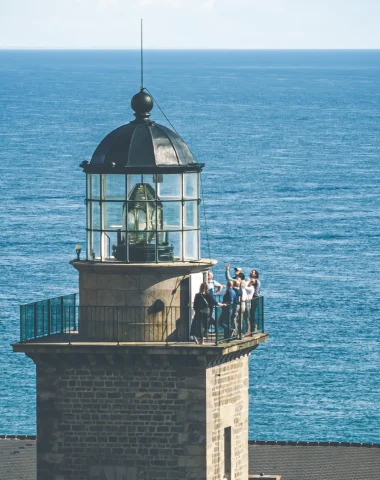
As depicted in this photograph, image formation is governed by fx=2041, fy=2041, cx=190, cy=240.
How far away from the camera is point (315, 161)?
169 meters

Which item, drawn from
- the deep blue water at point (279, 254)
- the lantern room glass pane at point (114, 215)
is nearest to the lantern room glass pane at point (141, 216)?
the lantern room glass pane at point (114, 215)

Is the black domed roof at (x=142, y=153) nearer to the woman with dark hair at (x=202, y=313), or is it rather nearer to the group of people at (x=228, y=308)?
the group of people at (x=228, y=308)

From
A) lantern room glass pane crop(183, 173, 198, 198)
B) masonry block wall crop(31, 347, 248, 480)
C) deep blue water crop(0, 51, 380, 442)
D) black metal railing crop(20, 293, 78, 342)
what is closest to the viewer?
masonry block wall crop(31, 347, 248, 480)

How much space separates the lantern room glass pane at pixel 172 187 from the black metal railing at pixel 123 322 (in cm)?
136

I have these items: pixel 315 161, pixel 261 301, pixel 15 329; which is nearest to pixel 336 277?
pixel 15 329

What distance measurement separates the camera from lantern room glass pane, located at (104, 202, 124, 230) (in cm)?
2559

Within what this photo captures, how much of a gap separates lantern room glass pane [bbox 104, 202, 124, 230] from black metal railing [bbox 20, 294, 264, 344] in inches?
40.4

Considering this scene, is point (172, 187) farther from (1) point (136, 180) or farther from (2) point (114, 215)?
(2) point (114, 215)

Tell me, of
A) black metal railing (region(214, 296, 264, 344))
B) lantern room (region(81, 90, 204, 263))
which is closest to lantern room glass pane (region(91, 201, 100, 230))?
lantern room (region(81, 90, 204, 263))

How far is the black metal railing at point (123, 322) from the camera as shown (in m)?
25.5

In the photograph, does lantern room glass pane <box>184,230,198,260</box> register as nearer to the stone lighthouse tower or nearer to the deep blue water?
the stone lighthouse tower

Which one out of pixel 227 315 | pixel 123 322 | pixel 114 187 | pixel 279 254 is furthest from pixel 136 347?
pixel 279 254

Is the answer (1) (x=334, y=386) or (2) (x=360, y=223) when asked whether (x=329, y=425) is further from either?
(2) (x=360, y=223)

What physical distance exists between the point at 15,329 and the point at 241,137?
11275 centimetres
